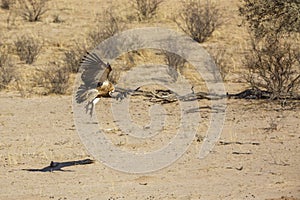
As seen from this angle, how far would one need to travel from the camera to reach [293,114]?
45.4 feet

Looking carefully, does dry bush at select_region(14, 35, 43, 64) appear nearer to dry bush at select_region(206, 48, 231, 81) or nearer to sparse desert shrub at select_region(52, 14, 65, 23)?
sparse desert shrub at select_region(52, 14, 65, 23)

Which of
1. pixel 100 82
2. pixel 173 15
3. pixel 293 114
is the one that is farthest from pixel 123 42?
pixel 100 82

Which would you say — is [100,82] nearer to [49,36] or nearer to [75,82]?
[75,82]

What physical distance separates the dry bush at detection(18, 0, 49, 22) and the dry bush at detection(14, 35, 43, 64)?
399 cm

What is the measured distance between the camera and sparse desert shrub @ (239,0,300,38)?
46.6 ft

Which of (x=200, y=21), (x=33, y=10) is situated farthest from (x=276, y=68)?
(x=33, y=10)

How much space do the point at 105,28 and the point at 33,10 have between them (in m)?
4.59

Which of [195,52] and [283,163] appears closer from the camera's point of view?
[283,163]

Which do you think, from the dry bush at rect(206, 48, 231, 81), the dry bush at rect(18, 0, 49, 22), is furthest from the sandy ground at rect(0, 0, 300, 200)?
the dry bush at rect(18, 0, 49, 22)

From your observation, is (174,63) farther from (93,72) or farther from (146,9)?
(93,72)

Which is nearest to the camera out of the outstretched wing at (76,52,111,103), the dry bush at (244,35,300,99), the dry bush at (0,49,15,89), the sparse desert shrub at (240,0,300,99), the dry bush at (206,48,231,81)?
the outstretched wing at (76,52,111,103)

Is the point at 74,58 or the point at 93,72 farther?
the point at 74,58

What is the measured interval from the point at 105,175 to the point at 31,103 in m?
6.20

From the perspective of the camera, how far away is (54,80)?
16922 mm
